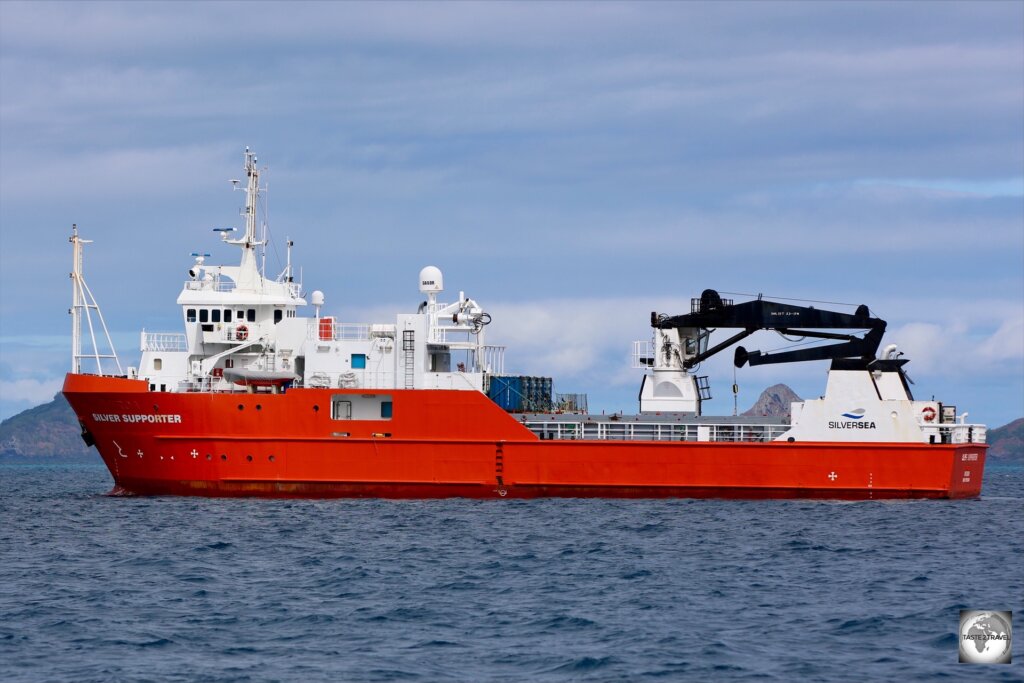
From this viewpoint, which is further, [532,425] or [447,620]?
[532,425]

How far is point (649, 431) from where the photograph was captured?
34.3 m

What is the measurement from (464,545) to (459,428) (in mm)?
8491

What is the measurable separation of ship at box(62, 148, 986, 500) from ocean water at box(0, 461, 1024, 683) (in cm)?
227

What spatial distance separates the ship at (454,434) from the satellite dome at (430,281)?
0.61 meters

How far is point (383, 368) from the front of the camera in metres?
34.5

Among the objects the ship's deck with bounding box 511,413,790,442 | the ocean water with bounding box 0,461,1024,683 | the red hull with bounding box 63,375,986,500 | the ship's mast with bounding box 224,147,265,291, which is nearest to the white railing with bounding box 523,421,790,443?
the ship's deck with bounding box 511,413,790,442

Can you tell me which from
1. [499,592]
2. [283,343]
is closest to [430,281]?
[283,343]

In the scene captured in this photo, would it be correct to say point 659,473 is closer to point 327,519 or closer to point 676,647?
point 327,519

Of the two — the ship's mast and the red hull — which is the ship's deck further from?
the ship's mast

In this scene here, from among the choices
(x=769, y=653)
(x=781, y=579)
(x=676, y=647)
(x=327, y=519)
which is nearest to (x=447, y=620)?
(x=676, y=647)

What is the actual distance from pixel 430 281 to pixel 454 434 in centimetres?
443

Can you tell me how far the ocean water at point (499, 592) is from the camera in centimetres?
1570

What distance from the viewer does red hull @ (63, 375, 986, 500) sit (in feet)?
109

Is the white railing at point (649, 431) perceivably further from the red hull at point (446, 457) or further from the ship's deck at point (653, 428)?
the red hull at point (446, 457)
